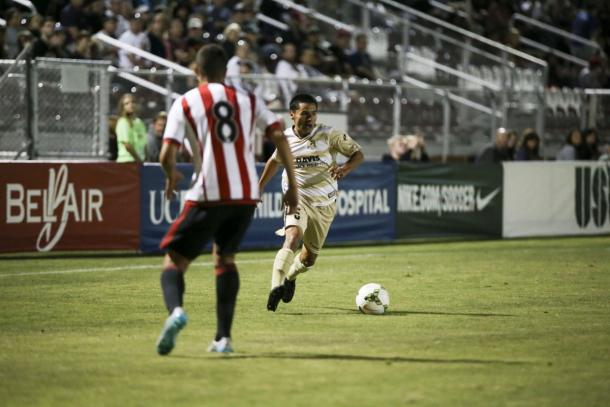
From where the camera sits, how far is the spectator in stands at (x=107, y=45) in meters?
21.8

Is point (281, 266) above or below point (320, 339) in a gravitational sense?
above

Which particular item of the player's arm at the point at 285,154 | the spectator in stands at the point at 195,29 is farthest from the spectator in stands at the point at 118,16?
the player's arm at the point at 285,154

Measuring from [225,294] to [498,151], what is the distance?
1645 centimetres

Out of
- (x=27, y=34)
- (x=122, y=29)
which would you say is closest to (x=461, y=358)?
(x=27, y=34)

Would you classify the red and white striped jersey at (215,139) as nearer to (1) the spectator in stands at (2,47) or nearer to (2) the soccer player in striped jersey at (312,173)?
(2) the soccer player in striped jersey at (312,173)

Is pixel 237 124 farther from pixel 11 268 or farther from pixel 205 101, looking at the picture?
pixel 11 268

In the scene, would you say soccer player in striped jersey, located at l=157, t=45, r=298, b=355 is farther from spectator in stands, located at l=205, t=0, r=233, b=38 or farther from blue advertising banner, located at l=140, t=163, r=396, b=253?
spectator in stands, located at l=205, t=0, r=233, b=38

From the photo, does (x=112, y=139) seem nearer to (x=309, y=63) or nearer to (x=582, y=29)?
(x=309, y=63)

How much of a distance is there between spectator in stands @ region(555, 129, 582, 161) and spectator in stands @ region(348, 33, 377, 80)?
14.7 ft

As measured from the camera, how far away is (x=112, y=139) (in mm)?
20062

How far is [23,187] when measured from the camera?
17.3 m

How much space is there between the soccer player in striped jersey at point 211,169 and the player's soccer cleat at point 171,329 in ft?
0.12

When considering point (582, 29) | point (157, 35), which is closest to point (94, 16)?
point (157, 35)

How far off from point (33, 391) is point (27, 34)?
1358cm
